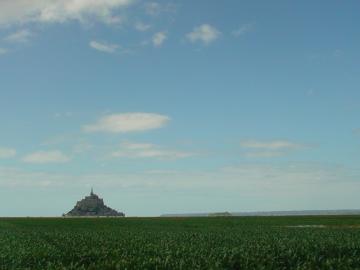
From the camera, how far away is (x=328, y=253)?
28234 mm

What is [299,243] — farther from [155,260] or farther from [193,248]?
[155,260]

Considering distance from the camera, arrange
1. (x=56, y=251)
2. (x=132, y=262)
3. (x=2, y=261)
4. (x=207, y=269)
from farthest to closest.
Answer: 1. (x=56, y=251)
2. (x=2, y=261)
3. (x=132, y=262)
4. (x=207, y=269)

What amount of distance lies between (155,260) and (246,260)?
13.5 feet

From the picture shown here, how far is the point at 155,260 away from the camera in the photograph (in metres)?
23.0

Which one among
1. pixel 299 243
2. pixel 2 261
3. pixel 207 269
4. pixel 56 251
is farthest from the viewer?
pixel 299 243

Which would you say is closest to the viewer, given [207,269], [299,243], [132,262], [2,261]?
[207,269]

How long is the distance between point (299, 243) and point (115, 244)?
1050 cm

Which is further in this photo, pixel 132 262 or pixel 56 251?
pixel 56 251

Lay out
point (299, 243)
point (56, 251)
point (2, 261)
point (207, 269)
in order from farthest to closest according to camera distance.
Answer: point (299, 243) < point (56, 251) < point (2, 261) < point (207, 269)

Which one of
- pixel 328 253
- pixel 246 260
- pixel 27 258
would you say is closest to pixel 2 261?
pixel 27 258

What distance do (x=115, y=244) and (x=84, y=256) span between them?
Result: 18.1ft

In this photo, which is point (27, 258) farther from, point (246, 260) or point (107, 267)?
point (246, 260)

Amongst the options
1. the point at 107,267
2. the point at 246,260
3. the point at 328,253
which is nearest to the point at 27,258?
the point at 107,267

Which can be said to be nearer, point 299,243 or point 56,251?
point 56,251
